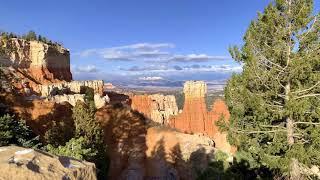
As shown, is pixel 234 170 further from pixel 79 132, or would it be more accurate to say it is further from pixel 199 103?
pixel 199 103

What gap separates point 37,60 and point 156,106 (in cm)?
2008

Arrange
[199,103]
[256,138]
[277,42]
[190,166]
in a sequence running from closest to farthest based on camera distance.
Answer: [277,42] < [256,138] < [190,166] < [199,103]

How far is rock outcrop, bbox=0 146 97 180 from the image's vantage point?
427 cm

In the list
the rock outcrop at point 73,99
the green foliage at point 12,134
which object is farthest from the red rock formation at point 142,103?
the green foliage at point 12,134

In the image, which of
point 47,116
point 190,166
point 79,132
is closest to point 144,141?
point 190,166

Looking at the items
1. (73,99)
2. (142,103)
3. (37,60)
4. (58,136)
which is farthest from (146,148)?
(37,60)

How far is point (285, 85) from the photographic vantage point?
17625 mm

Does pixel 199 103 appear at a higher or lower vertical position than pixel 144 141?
higher

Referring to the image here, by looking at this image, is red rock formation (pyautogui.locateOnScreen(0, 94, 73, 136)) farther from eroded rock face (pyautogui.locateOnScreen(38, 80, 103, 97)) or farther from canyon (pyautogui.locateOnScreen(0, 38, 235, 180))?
eroded rock face (pyautogui.locateOnScreen(38, 80, 103, 97))

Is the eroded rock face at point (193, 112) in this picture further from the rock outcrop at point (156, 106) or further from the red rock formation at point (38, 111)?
the red rock formation at point (38, 111)

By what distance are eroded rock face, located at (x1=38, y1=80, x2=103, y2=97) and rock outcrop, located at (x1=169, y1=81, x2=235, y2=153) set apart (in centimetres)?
1396

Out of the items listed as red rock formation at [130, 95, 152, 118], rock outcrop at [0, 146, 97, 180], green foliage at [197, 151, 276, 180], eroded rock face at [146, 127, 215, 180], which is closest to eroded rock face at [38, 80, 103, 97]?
red rock formation at [130, 95, 152, 118]

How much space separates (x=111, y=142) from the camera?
3869cm

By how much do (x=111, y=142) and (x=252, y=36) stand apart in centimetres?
2358
